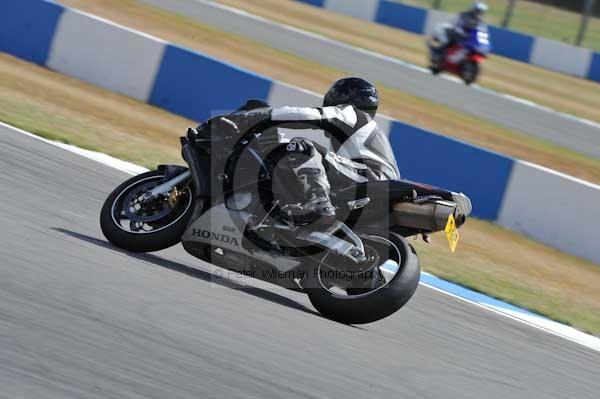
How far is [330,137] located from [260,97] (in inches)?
249

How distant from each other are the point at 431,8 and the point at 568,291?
24056 mm

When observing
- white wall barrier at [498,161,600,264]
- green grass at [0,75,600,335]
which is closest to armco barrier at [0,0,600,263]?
white wall barrier at [498,161,600,264]

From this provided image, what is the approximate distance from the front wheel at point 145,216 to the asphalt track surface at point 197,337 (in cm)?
12

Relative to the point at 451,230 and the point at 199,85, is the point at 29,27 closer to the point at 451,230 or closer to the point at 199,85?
the point at 199,85

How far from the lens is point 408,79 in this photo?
21703mm

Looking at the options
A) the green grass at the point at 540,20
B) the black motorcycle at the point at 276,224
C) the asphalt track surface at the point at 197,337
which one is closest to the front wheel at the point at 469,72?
the green grass at the point at 540,20

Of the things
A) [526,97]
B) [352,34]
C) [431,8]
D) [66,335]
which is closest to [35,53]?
[66,335]

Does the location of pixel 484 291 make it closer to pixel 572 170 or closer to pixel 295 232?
pixel 295 232

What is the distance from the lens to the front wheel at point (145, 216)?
6.33m

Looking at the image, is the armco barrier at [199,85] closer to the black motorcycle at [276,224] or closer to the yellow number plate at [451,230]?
the black motorcycle at [276,224]

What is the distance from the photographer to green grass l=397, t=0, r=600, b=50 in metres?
31.2

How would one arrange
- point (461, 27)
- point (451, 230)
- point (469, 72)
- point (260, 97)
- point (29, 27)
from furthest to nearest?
point (461, 27) < point (469, 72) < point (29, 27) < point (260, 97) < point (451, 230)

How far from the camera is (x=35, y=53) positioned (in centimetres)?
1397

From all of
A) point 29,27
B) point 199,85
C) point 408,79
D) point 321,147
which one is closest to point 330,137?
point 321,147
